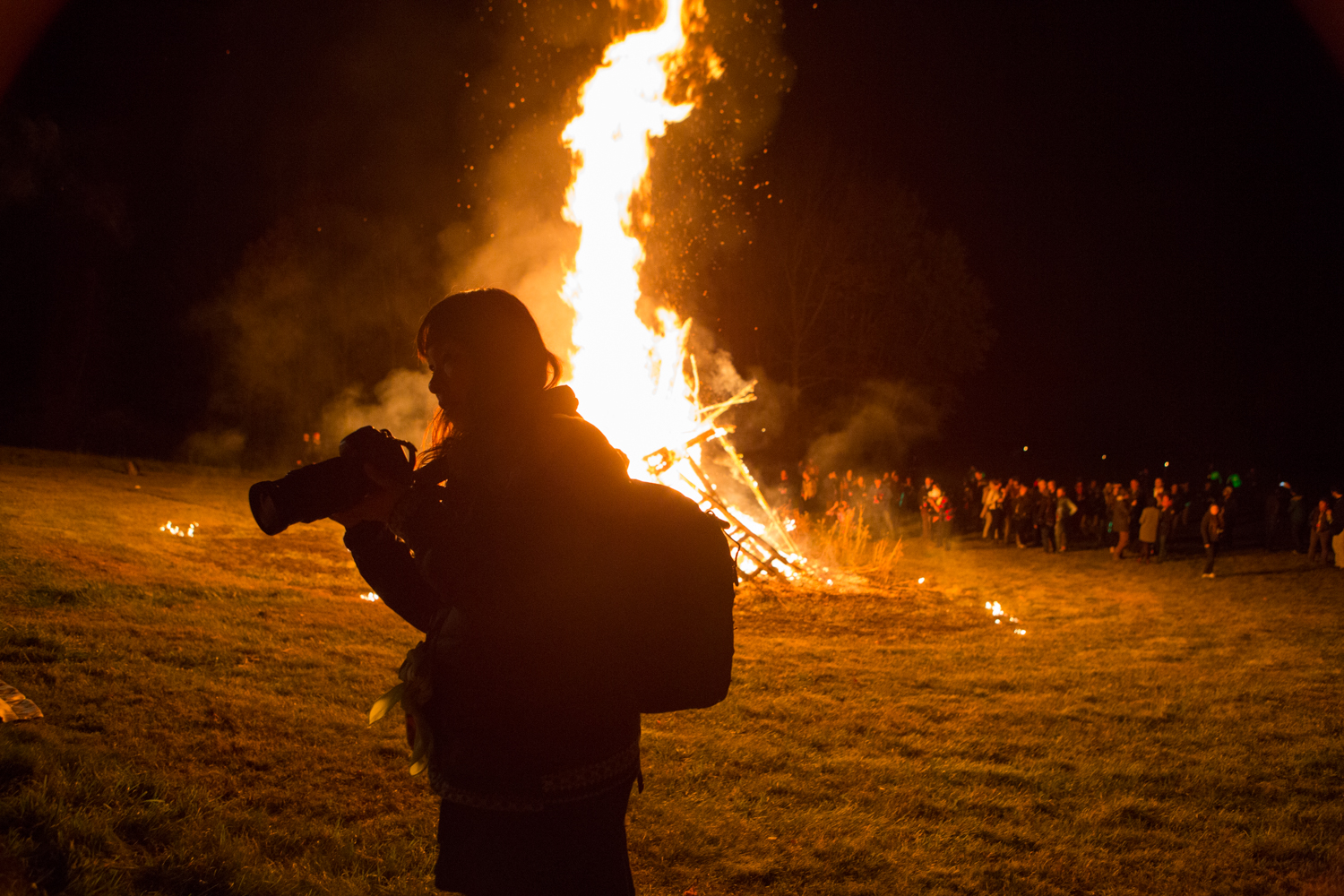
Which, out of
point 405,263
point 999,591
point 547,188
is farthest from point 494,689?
point 405,263

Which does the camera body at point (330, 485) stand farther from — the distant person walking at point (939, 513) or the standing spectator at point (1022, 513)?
the standing spectator at point (1022, 513)


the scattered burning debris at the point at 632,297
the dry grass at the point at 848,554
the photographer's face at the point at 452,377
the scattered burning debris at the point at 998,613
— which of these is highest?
the scattered burning debris at the point at 632,297

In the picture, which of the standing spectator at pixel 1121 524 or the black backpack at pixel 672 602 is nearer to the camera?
the black backpack at pixel 672 602

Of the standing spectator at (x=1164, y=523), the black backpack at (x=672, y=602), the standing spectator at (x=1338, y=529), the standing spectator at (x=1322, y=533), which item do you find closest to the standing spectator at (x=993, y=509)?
the standing spectator at (x=1164, y=523)

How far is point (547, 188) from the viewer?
1427 centimetres

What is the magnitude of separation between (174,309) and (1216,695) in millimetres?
35045

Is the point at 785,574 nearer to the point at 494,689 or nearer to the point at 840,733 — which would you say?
the point at 840,733

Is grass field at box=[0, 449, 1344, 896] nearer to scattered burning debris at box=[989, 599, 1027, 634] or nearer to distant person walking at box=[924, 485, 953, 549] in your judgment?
scattered burning debris at box=[989, 599, 1027, 634]

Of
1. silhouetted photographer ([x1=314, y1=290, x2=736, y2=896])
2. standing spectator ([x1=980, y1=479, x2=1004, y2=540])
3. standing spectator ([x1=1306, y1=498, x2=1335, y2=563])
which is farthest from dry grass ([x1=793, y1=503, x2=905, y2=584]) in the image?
silhouetted photographer ([x1=314, y1=290, x2=736, y2=896])

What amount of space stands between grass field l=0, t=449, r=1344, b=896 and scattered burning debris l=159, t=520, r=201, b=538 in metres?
1.96

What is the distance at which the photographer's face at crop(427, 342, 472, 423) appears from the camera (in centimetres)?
155

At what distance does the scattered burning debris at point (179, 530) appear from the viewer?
11552 mm

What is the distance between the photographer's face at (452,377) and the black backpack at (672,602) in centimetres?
42

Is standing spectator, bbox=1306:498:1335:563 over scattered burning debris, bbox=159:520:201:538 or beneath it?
over
